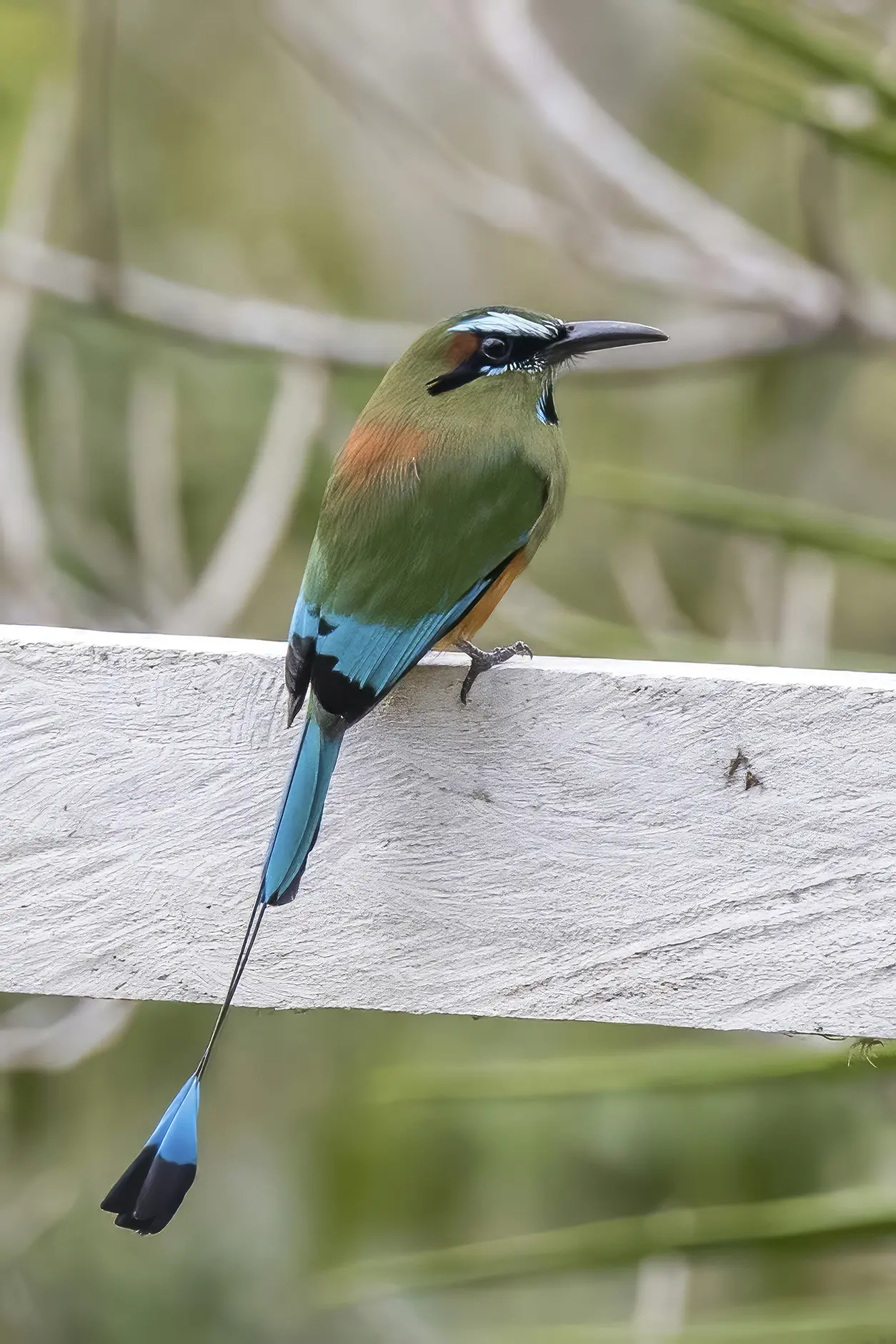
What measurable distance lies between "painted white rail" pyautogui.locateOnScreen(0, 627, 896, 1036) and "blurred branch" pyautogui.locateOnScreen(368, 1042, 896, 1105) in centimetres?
17

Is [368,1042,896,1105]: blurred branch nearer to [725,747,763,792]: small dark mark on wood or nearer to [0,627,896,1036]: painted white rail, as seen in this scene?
[0,627,896,1036]: painted white rail

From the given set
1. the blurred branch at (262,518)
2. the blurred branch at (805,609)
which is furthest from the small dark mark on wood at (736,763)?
the blurred branch at (262,518)

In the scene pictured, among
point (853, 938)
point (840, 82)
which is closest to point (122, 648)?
point (853, 938)

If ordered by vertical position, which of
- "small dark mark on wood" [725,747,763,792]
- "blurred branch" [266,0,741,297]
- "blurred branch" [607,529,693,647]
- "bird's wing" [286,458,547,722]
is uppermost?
"small dark mark on wood" [725,747,763,792]

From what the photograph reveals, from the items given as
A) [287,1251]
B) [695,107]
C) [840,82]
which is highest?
[840,82]

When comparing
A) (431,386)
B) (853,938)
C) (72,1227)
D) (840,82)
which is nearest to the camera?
(853,938)

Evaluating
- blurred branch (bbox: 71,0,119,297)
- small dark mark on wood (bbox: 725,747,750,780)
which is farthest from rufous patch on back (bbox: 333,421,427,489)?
blurred branch (bbox: 71,0,119,297)

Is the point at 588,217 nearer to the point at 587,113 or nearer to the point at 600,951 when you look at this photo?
the point at 587,113

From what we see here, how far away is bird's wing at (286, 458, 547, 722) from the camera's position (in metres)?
1.45

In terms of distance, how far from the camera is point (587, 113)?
2893 mm

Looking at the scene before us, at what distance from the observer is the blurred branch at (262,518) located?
9.67 feet

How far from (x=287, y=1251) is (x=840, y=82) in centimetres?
319

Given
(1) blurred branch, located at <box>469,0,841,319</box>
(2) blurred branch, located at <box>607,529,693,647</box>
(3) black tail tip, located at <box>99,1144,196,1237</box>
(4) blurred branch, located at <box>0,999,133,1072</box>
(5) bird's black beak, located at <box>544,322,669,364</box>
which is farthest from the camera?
(2) blurred branch, located at <box>607,529,693,647</box>

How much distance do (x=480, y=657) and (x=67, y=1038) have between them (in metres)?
1.91
